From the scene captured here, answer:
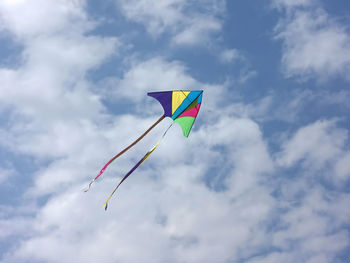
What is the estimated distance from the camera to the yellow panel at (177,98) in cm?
1978

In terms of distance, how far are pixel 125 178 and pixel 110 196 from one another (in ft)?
3.43

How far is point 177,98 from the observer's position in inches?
784

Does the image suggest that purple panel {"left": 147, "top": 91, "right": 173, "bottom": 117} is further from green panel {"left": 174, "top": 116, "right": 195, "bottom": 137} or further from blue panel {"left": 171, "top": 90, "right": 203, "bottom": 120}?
green panel {"left": 174, "top": 116, "right": 195, "bottom": 137}

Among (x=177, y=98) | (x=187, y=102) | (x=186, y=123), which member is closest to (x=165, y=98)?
(x=177, y=98)

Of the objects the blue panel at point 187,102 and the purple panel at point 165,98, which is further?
the purple panel at point 165,98

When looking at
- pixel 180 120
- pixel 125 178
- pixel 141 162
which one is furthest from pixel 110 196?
pixel 180 120

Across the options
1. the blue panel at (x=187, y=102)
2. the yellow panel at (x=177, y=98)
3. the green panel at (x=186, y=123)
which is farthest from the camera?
the yellow panel at (x=177, y=98)

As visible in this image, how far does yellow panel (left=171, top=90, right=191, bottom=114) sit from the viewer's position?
1978cm

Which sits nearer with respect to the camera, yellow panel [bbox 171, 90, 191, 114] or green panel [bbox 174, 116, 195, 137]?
green panel [bbox 174, 116, 195, 137]

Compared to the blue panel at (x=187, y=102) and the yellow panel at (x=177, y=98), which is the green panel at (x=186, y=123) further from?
the yellow panel at (x=177, y=98)

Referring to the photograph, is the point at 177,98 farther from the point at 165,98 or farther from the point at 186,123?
the point at 186,123

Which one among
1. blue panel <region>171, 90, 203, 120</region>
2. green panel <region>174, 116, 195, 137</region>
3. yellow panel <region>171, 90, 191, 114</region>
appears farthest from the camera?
yellow panel <region>171, 90, 191, 114</region>

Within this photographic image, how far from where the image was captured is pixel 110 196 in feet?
49.9

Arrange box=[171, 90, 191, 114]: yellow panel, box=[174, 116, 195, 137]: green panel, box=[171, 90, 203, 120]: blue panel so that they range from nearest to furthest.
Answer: box=[174, 116, 195, 137]: green panel → box=[171, 90, 203, 120]: blue panel → box=[171, 90, 191, 114]: yellow panel
